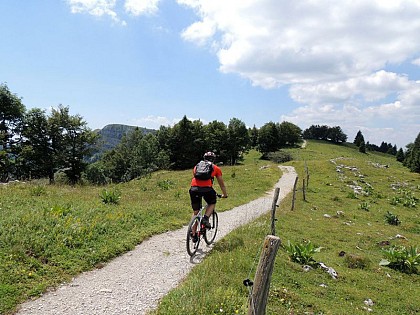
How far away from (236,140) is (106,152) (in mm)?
42078

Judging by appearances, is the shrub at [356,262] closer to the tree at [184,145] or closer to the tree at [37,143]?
the tree at [37,143]

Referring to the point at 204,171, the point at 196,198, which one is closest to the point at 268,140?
the point at 196,198

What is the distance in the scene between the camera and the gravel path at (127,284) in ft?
20.1

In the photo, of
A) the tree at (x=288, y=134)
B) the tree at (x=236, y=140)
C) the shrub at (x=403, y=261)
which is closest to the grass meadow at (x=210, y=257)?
the shrub at (x=403, y=261)

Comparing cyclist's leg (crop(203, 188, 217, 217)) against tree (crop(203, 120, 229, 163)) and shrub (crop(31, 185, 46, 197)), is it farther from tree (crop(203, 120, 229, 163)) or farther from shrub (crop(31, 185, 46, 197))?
tree (crop(203, 120, 229, 163))

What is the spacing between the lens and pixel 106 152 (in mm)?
91500

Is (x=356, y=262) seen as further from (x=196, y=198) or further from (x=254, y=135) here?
(x=254, y=135)

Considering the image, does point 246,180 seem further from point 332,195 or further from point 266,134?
A: point 266,134

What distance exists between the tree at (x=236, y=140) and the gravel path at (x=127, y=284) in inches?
2785

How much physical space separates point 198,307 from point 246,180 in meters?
30.5

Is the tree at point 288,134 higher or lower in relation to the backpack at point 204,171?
higher

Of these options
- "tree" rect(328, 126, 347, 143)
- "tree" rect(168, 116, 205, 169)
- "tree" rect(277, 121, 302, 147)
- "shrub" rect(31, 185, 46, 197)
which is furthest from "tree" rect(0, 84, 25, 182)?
"tree" rect(328, 126, 347, 143)

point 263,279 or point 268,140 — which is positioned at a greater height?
point 268,140

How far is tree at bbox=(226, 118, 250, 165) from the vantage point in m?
81.9
